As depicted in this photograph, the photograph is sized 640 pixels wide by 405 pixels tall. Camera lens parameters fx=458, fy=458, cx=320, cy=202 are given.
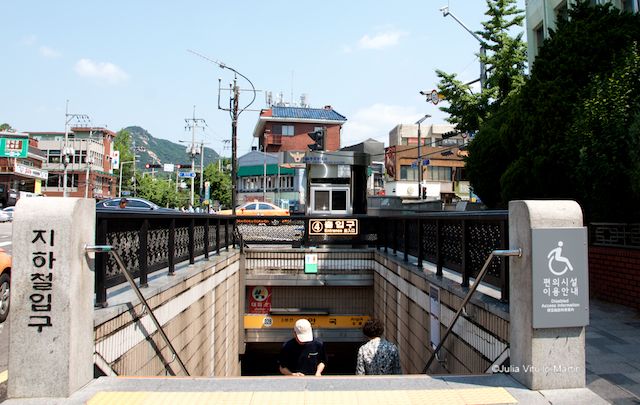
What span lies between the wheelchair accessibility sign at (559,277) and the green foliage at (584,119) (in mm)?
4303

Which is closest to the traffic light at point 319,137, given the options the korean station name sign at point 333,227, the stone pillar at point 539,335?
the korean station name sign at point 333,227

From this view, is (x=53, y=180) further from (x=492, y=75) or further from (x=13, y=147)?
(x=492, y=75)

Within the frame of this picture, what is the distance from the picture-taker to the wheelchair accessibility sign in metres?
3.65

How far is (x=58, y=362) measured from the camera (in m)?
3.53

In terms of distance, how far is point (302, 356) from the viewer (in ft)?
18.9

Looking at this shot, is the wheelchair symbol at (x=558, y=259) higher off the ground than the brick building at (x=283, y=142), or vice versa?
the brick building at (x=283, y=142)

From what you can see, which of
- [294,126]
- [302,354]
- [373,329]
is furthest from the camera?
[294,126]

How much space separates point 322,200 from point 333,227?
204 cm

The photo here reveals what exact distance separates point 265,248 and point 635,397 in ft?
33.4

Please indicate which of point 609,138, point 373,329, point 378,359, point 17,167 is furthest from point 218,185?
point 378,359

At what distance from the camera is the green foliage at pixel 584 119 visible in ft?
25.8

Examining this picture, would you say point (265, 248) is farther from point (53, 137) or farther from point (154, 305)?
point (53, 137)

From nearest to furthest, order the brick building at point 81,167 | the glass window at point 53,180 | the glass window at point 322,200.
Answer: the glass window at point 322,200 → the brick building at point 81,167 → the glass window at point 53,180

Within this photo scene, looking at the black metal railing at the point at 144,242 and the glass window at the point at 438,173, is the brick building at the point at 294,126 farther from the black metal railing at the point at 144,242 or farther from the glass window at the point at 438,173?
the black metal railing at the point at 144,242
